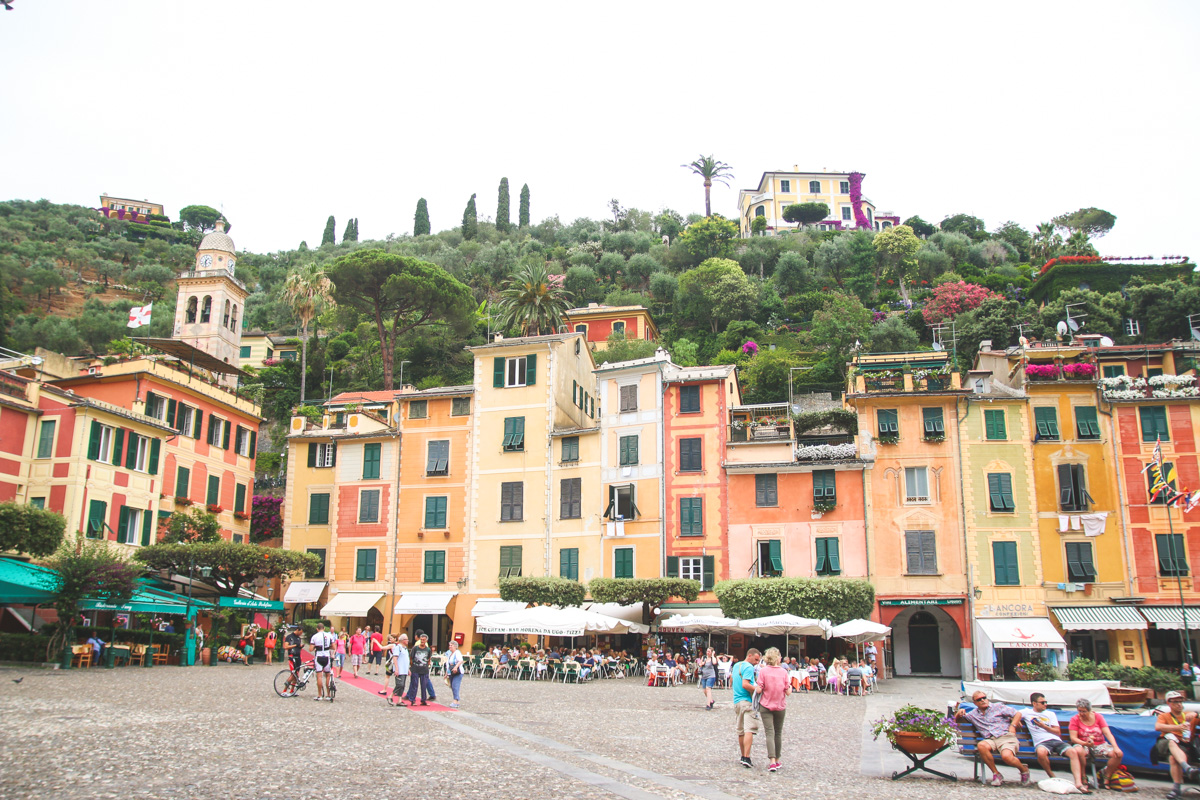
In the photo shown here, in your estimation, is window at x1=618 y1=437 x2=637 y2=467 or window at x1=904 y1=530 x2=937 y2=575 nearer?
window at x1=904 y1=530 x2=937 y2=575

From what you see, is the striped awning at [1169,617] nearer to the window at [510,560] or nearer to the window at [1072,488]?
the window at [1072,488]

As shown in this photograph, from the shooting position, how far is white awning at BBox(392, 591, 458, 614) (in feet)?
137

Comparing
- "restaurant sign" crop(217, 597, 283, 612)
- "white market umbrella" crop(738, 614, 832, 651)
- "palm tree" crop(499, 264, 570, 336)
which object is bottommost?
"white market umbrella" crop(738, 614, 832, 651)

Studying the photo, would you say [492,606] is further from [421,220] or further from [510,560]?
[421,220]

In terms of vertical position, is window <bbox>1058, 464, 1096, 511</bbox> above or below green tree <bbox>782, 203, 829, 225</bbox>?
below

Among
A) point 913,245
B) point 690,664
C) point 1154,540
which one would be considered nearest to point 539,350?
point 690,664

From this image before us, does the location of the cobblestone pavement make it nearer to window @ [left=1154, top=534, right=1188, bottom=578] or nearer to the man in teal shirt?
the man in teal shirt

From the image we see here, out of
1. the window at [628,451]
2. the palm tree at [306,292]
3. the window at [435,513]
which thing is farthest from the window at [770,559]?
the palm tree at [306,292]

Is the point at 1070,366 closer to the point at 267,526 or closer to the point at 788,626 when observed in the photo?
the point at 788,626

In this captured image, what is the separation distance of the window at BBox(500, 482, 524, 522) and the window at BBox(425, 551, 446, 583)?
3387mm

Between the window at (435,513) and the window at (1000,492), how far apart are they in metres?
23.6

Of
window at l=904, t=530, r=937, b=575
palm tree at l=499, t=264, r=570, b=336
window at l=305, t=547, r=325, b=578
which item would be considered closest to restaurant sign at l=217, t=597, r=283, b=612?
window at l=305, t=547, r=325, b=578

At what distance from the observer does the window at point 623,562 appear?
40.7 metres

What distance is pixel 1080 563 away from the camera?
37094 millimetres
